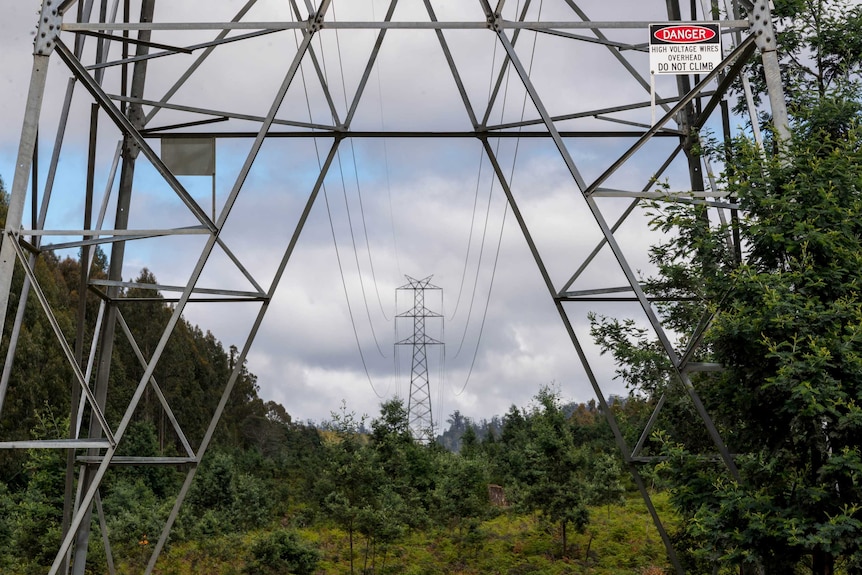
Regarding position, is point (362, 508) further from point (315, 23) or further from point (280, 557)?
point (315, 23)

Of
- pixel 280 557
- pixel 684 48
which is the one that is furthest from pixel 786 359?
pixel 280 557

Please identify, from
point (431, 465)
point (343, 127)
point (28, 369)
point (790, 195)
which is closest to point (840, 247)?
point (790, 195)

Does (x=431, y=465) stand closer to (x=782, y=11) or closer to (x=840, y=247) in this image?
(x=782, y=11)

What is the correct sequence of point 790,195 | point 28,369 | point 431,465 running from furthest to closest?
point 28,369 < point 431,465 < point 790,195

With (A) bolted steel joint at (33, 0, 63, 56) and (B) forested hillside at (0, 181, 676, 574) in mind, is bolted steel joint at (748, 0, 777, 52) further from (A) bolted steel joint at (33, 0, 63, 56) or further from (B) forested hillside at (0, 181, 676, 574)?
(B) forested hillside at (0, 181, 676, 574)

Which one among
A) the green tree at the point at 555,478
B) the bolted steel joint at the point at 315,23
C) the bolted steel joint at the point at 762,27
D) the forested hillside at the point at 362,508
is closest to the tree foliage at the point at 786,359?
the bolted steel joint at the point at 762,27

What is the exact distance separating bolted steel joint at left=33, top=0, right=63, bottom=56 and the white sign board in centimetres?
728

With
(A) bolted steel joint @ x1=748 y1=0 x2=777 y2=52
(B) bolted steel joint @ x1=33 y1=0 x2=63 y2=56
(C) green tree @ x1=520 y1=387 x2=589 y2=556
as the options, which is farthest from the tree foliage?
(C) green tree @ x1=520 y1=387 x2=589 y2=556

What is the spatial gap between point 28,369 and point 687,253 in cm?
3619

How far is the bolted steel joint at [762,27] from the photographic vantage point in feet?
39.8

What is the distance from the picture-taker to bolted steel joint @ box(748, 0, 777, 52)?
12.1m

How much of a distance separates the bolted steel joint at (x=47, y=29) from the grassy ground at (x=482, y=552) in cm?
1983

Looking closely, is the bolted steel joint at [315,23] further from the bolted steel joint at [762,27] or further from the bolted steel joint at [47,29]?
the bolted steel joint at [762,27]

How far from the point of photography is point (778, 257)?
11.0 m
